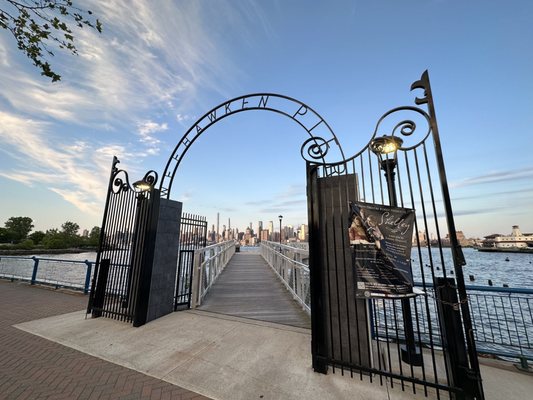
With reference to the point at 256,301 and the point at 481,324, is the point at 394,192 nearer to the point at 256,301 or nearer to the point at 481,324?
the point at 256,301

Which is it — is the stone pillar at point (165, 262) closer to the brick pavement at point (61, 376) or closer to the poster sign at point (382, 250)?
the brick pavement at point (61, 376)

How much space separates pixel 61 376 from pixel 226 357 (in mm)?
2272

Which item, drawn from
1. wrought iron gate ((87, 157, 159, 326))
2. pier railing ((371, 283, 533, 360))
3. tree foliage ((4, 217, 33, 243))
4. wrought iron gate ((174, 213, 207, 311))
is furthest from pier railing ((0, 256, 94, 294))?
tree foliage ((4, 217, 33, 243))

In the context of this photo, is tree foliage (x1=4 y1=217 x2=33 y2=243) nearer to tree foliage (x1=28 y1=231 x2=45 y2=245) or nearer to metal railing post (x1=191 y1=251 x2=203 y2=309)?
tree foliage (x1=28 y1=231 x2=45 y2=245)

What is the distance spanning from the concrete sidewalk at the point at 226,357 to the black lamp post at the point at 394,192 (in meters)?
0.56

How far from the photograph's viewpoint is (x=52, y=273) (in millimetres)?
9102

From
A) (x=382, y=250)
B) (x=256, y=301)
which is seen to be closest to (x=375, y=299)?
(x=382, y=250)

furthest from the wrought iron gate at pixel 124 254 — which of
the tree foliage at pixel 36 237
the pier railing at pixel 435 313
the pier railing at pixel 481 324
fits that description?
the tree foliage at pixel 36 237

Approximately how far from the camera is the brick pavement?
2746 mm

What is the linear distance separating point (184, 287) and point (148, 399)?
3722 mm

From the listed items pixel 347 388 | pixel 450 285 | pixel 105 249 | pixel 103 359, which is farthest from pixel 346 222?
pixel 105 249

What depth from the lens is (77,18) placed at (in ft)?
10.9

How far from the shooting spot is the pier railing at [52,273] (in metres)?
8.35

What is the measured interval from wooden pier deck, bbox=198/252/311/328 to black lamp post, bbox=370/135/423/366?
196 centimetres
